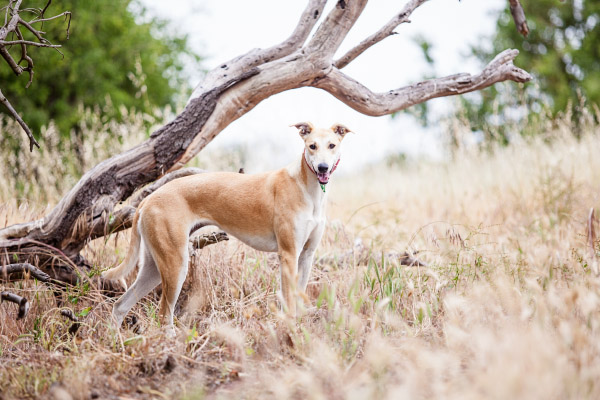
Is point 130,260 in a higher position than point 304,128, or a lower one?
lower

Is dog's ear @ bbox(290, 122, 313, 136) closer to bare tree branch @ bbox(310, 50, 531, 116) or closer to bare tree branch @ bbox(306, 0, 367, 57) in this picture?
bare tree branch @ bbox(310, 50, 531, 116)

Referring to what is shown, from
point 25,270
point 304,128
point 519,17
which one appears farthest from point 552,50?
point 25,270

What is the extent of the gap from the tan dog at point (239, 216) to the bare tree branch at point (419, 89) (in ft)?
1.62

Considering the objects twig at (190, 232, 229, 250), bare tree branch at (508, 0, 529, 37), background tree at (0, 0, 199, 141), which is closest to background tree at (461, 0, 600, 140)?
background tree at (0, 0, 199, 141)

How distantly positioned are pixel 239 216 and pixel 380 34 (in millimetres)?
2137

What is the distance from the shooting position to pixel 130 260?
13.8ft

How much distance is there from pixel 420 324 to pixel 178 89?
42.5ft

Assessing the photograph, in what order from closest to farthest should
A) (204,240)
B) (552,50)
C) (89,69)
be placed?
(204,240), (89,69), (552,50)

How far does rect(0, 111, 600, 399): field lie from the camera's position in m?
2.31

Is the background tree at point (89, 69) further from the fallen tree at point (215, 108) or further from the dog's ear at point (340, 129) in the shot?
the dog's ear at point (340, 129)

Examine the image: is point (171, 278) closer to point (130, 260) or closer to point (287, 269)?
point (130, 260)

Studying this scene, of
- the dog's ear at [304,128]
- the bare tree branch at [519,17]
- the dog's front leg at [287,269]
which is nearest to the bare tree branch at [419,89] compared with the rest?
the bare tree branch at [519,17]

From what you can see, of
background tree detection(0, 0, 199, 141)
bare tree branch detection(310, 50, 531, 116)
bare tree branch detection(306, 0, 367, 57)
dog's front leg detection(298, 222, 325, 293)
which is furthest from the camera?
background tree detection(0, 0, 199, 141)

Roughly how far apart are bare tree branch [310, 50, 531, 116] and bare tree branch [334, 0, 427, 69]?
0.25 metres
